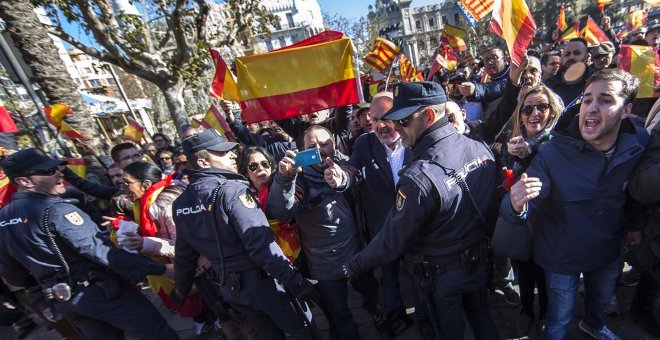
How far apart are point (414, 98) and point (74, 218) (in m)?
2.73

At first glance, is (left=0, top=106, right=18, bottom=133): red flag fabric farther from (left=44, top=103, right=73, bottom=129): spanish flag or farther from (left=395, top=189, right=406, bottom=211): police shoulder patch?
(left=395, top=189, right=406, bottom=211): police shoulder patch

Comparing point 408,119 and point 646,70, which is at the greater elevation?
point 408,119

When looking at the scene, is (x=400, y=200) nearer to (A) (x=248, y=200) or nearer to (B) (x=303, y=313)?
(A) (x=248, y=200)

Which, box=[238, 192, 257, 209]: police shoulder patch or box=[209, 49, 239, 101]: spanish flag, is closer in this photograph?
box=[238, 192, 257, 209]: police shoulder patch

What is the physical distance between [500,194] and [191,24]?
10726mm

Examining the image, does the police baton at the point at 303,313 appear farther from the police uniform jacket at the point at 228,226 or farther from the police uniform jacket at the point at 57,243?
the police uniform jacket at the point at 57,243

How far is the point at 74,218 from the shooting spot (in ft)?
7.88

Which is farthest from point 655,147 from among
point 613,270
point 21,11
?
point 21,11

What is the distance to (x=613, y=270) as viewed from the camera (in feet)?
6.86

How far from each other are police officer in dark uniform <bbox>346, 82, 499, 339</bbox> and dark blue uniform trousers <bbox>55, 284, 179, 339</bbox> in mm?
2005

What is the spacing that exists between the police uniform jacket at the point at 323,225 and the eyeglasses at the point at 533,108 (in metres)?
1.66

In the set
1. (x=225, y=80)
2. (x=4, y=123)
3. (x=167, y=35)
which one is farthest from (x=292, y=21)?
(x=225, y=80)

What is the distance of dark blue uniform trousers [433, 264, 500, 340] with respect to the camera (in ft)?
6.55

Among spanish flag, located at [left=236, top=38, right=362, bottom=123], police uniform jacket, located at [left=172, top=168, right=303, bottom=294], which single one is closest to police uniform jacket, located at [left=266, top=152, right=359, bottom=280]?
police uniform jacket, located at [left=172, top=168, right=303, bottom=294]
